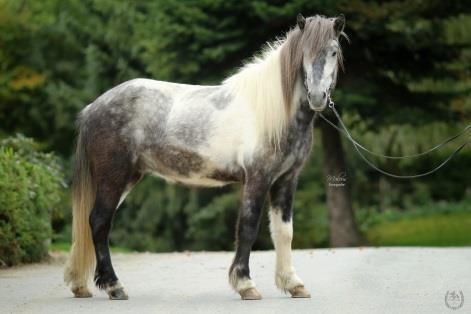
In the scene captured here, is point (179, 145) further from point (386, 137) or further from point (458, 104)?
point (386, 137)

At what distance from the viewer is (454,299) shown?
8773 mm

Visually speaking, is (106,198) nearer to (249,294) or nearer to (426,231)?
(249,294)

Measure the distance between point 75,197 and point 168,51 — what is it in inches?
468

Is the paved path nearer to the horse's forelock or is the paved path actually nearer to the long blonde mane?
the long blonde mane

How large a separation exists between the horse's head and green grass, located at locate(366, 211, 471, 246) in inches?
625

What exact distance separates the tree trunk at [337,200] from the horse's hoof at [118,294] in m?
13.0

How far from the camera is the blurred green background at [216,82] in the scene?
1997 centimetres

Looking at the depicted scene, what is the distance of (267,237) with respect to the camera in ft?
84.2

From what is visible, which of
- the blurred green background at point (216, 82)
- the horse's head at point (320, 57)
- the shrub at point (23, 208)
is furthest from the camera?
the blurred green background at point (216, 82)

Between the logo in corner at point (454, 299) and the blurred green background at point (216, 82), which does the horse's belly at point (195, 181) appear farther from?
the blurred green background at point (216, 82)

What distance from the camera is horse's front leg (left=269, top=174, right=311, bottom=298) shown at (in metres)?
9.40

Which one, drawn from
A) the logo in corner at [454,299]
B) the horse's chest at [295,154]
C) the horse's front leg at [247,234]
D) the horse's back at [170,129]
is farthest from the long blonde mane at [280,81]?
the logo in corner at [454,299]

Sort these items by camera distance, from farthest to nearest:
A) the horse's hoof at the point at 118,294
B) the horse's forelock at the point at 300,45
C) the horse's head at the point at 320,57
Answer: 1. the horse's hoof at the point at 118,294
2. the horse's forelock at the point at 300,45
3. the horse's head at the point at 320,57

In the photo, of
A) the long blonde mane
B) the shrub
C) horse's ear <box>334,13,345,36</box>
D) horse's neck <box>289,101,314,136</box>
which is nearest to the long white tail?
the long blonde mane
